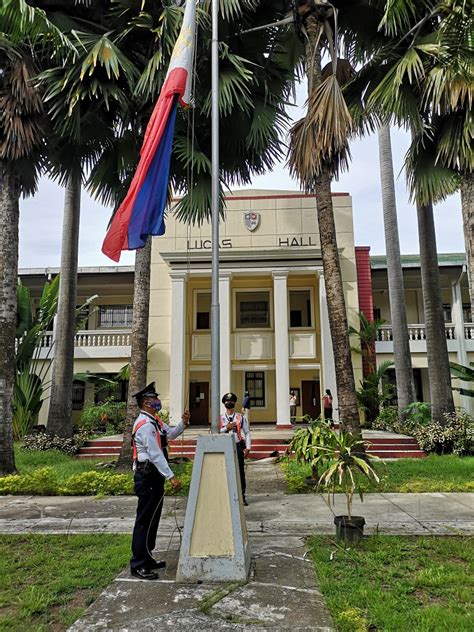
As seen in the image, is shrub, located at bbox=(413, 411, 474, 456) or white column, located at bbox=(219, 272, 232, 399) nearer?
shrub, located at bbox=(413, 411, 474, 456)

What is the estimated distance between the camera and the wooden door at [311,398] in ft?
68.2

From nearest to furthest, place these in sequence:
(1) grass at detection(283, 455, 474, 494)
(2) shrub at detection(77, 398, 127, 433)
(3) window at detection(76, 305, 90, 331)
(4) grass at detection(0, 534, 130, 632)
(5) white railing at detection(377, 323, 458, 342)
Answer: (4) grass at detection(0, 534, 130, 632), (1) grass at detection(283, 455, 474, 494), (3) window at detection(76, 305, 90, 331), (2) shrub at detection(77, 398, 127, 433), (5) white railing at detection(377, 323, 458, 342)

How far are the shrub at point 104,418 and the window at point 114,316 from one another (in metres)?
5.25

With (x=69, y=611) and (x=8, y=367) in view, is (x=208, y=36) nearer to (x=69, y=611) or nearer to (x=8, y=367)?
(x=8, y=367)

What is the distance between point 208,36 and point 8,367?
24.8 feet

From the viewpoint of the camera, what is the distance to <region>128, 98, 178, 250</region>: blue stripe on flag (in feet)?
18.6

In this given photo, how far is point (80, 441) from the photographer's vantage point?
1427 centimetres

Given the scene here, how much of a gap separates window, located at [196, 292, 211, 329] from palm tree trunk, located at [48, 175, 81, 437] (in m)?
7.09

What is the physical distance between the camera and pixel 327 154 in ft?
30.8

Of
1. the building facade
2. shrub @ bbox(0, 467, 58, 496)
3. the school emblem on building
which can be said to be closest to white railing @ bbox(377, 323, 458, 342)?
the building facade

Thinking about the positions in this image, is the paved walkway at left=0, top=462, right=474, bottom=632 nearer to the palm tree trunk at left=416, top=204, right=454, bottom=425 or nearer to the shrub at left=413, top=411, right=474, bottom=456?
the shrub at left=413, top=411, right=474, bottom=456

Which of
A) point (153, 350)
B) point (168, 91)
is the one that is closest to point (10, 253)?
point (168, 91)

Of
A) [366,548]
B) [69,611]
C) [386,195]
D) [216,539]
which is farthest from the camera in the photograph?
[386,195]

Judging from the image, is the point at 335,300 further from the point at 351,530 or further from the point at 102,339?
the point at 102,339
